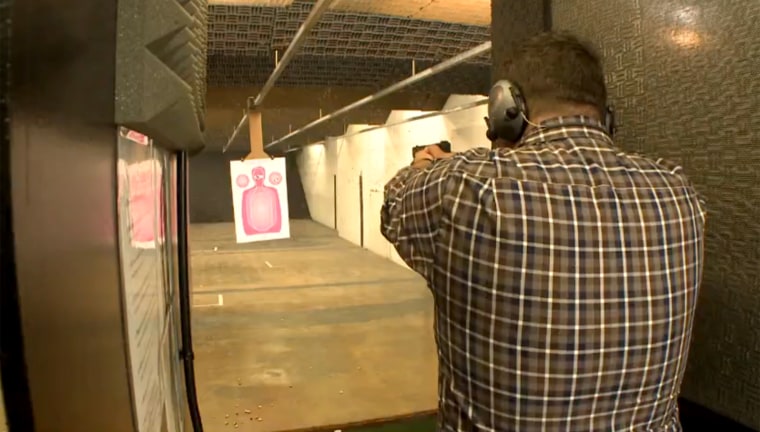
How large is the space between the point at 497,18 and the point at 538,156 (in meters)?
1.02

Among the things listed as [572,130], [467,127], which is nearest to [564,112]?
[572,130]

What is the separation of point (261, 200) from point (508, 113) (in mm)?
3256

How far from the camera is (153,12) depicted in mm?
487

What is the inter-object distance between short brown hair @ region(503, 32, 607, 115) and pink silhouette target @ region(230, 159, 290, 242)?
3004mm

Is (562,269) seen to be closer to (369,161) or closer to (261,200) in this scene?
(261,200)

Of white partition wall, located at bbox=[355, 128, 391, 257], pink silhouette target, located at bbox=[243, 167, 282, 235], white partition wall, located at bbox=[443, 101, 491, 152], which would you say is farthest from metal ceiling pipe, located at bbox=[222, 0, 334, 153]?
white partition wall, located at bbox=[355, 128, 391, 257]

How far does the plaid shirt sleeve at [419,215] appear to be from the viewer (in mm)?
848

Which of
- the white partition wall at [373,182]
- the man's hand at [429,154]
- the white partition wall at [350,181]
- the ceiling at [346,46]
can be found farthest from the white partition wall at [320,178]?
the man's hand at [429,154]

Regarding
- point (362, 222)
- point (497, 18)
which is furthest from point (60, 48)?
point (362, 222)

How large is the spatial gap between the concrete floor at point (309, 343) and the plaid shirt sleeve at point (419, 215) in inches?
85.2

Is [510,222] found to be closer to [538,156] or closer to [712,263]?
[538,156]

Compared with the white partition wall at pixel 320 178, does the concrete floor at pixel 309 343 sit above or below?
below

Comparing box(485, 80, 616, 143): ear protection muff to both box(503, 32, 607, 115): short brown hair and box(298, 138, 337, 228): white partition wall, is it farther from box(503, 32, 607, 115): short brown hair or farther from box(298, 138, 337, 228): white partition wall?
box(298, 138, 337, 228): white partition wall

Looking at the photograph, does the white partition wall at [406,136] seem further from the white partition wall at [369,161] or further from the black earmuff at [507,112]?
the black earmuff at [507,112]
